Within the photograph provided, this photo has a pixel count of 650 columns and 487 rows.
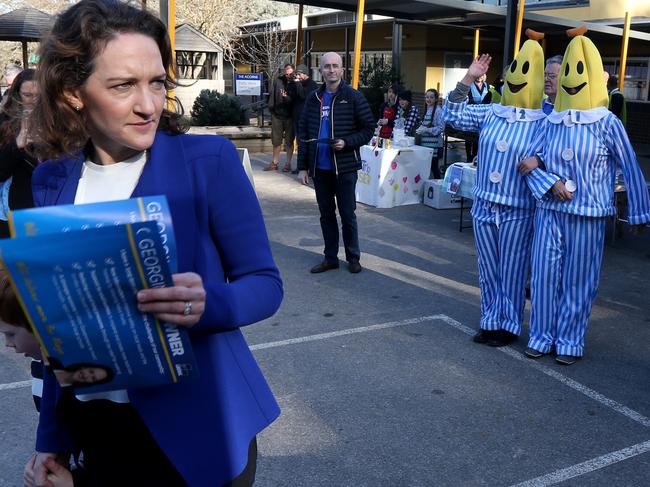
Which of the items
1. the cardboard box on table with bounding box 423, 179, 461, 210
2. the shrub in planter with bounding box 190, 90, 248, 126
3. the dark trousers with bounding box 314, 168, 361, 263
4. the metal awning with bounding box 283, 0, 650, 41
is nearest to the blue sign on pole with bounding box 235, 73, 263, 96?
the shrub in planter with bounding box 190, 90, 248, 126

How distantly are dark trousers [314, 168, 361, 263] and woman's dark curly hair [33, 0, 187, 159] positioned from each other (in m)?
4.91

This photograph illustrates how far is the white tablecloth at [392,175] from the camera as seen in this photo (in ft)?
30.8

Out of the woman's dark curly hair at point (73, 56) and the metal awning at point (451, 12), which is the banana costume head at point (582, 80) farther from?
the metal awning at point (451, 12)

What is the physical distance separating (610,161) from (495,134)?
735mm

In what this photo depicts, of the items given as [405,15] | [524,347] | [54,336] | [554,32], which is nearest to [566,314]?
[524,347]

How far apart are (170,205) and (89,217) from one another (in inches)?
11.6

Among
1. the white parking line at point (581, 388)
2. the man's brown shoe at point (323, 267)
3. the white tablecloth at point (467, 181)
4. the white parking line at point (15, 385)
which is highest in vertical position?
the white tablecloth at point (467, 181)

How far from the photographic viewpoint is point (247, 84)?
1698 cm

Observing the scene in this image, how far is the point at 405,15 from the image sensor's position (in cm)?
1498

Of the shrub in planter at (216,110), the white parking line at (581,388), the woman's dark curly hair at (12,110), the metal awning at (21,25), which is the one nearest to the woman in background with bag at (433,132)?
the shrub in planter at (216,110)

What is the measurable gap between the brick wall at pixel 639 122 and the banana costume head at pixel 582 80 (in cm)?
1706

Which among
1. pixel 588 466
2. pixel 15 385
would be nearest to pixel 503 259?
pixel 588 466

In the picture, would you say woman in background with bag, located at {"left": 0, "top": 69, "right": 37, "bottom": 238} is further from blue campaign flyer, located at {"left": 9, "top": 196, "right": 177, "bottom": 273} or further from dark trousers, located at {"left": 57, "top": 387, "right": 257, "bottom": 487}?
blue campaign flyer, located at {"left": 9, "top": 196, "right": 177, "bottom": 273}

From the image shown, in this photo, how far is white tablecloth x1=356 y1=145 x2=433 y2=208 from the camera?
9375 mm
